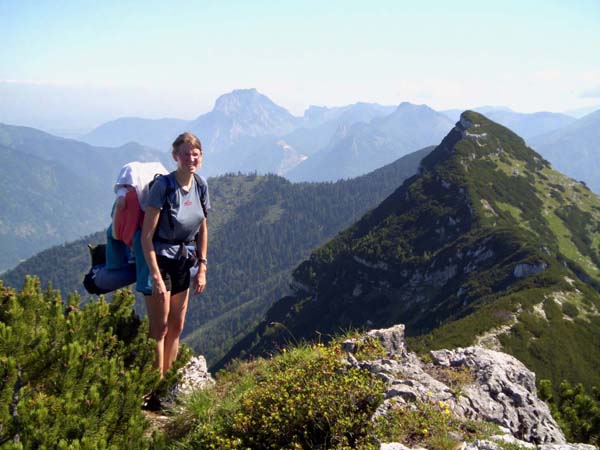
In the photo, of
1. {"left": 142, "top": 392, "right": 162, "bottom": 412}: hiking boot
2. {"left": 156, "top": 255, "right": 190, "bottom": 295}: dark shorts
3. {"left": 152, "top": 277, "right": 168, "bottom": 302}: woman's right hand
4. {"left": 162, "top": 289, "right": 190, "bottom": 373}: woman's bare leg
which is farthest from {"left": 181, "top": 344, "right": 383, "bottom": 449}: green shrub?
{"left": 156, "top": 255, "right": 190, "bottom": 295}: dark shorts

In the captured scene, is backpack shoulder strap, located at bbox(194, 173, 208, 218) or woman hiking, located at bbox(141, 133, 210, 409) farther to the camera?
backpack shoulder strap, located at bbox(194, 173, 208, 218)

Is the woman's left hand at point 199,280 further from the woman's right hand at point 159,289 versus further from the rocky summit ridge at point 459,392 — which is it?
the rocky summit ridge at point 459,392

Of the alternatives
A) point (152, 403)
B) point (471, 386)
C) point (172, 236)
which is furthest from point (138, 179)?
point (471, 386)

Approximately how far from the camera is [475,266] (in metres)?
84.3

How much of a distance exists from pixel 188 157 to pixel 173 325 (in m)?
2.75

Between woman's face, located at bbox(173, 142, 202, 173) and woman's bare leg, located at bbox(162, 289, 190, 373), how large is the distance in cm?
205

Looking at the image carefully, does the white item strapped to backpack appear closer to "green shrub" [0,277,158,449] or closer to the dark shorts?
the dark shorts

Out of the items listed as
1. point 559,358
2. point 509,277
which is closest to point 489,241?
point 509,277

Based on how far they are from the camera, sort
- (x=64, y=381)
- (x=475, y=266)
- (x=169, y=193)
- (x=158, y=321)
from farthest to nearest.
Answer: (x=475, y=266), (x=158, y=321), (x=169, y=193), (x=64, y=381)

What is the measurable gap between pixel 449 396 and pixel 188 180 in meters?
5.12

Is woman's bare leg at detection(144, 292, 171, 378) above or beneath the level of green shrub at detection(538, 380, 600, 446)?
above

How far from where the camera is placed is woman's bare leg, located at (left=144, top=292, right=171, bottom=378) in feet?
22.3

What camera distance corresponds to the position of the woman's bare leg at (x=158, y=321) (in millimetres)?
6795

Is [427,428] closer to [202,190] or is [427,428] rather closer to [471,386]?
[471,386]
